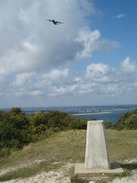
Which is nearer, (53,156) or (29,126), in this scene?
(53,156)

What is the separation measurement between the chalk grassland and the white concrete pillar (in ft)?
2.54

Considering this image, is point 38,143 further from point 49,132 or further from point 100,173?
point 100,173

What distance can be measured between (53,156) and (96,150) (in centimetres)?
341

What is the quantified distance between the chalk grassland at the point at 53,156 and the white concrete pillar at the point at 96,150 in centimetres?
77

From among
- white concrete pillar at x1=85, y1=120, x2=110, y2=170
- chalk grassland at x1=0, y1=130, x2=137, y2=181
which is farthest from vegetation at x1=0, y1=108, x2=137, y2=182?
white concrete pillar at x1=85, y1=120, x2=110, y2=170

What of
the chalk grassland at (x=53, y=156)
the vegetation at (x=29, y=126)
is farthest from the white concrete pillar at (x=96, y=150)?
the vegetation at (x=29, y=126)

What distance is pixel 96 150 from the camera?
9016mm

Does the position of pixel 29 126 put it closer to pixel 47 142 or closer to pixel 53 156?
pixel 47 142

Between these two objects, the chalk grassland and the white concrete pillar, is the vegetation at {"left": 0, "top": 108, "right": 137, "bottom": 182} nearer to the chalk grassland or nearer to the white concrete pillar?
the chalk grassland

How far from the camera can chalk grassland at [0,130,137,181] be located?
395 inches

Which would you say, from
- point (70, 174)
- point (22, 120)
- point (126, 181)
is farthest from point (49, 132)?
point (126, 181)

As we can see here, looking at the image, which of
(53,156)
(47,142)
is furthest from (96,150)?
(47,142)

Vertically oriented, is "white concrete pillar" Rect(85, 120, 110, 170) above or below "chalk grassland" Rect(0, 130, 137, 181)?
above

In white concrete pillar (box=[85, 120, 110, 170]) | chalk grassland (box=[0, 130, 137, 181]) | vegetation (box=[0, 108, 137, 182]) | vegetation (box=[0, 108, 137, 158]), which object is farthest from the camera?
vegetation (box=[0, 108, 137, 158])
